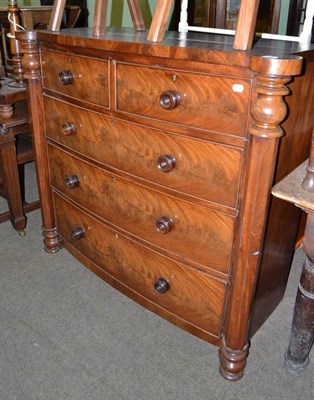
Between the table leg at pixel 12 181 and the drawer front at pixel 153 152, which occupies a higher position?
the drawer front at pixel 153 152

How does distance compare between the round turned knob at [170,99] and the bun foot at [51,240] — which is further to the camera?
the bun foot at [51,240]

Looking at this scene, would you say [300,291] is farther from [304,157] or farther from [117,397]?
[117,397]

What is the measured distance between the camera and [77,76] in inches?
58.6

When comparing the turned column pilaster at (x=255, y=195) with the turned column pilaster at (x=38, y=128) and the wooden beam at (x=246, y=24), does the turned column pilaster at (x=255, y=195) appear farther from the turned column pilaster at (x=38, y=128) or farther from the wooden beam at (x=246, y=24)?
the turned column pilaster at (x=38, y=128)

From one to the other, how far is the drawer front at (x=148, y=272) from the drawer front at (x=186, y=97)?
1.69 feet

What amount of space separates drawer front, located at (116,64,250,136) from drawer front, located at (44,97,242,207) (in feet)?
0.20

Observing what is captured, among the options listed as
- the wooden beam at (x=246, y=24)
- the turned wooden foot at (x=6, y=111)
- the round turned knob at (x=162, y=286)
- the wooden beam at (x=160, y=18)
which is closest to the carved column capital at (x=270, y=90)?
the wooden beam at (x=246, y=24)

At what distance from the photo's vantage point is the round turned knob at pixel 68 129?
1615 millimetres

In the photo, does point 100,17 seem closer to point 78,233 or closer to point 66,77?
point 66,77

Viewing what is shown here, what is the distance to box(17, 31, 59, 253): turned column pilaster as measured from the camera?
1.64 m

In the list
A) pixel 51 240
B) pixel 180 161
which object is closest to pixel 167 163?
pixel 180 161

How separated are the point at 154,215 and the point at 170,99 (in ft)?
1.42

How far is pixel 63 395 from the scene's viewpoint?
1.38 metres

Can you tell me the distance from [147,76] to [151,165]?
11.3 inches
